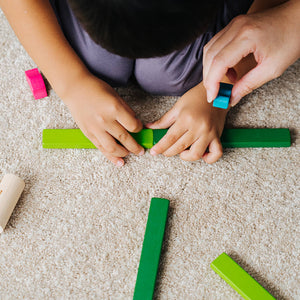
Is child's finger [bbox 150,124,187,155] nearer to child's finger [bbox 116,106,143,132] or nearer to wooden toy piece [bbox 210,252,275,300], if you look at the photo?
child's finger [bbox 116,106,143,132]

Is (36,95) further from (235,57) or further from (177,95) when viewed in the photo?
(235,57)

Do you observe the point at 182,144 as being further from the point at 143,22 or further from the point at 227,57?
the point at 143,22

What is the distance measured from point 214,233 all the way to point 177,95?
0.37m

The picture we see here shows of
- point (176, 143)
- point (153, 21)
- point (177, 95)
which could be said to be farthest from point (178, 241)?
point (153, 21)

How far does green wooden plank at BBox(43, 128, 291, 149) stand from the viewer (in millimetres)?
850

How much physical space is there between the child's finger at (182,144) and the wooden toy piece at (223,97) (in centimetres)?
13

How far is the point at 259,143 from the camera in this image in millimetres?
850

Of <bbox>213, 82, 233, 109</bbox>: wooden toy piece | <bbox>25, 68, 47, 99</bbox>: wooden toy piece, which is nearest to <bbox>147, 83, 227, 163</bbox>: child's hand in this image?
<bbox>213, 82, 233, 109</bbox>: wooden toy piece

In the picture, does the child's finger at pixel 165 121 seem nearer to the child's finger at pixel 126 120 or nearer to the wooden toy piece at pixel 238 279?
the child's finger at pixel 126 120

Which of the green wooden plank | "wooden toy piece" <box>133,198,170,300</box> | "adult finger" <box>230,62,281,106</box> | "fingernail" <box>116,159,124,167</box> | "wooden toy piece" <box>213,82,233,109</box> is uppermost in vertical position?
"adult finger" <box>230,62,281,106</box>

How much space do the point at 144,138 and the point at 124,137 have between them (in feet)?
0.20

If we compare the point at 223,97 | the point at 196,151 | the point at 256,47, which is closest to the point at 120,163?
the point at 196,151

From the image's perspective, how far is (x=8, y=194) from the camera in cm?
78

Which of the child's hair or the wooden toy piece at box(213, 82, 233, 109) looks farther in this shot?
the wooden toy piece at box(213, 82, 233, 109)
